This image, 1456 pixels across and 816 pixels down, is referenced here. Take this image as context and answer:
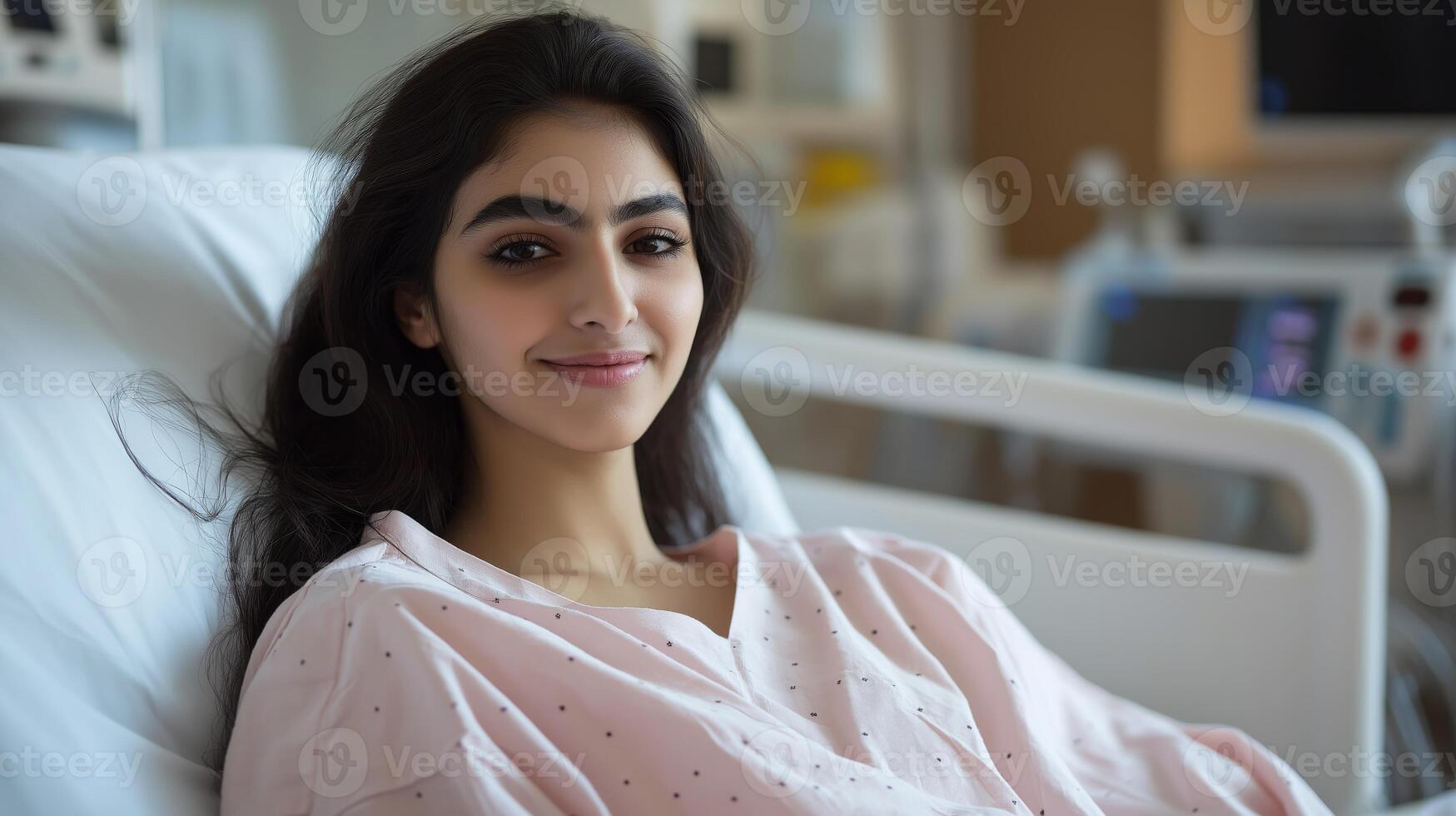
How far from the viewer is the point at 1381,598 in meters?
1.24

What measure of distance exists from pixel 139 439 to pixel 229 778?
276mm

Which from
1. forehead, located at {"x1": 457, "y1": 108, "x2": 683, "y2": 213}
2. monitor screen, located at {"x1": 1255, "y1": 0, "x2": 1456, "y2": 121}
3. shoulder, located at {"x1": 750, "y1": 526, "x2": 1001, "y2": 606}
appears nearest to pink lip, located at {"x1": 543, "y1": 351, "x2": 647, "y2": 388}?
forehead, located at {"x1": 457, "y1": 108, "x2": 683, "y2": 213}

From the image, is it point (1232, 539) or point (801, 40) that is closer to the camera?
point (1232, 539)

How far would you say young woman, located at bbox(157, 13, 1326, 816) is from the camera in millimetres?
747

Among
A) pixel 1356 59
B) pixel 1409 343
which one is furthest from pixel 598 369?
pixel 1356 59

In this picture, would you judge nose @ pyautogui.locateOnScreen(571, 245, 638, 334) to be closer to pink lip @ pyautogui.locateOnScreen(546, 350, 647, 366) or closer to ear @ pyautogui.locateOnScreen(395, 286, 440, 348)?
pink lip @ pyautogui.locateOnScreen(546, 350, 647, 366)

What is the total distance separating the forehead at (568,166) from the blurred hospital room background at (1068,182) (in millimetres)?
211

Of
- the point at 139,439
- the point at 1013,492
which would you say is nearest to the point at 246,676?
the point at 139,439

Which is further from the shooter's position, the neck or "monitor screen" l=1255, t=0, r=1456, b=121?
"monitor screen" l=1255, t=0, r=1456, b=121

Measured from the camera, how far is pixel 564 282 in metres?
0.90

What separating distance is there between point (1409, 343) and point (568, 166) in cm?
176

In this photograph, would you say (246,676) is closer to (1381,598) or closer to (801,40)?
(1381,598)

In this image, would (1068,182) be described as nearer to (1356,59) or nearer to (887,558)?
(1356,59)

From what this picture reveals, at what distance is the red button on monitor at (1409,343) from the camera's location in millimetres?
2057
